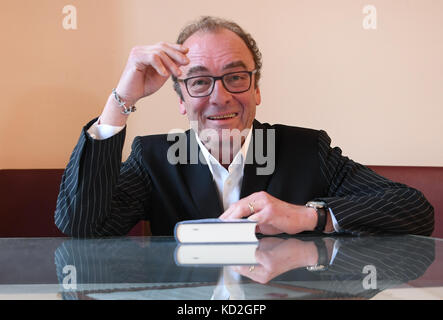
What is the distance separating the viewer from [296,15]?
6.90 ft

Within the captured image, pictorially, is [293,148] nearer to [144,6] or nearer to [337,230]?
[337,230]

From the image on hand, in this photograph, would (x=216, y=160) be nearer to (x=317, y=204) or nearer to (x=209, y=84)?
(x=209, y=84)

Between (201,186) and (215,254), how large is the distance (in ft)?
1.97

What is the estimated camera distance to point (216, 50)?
5.03ft

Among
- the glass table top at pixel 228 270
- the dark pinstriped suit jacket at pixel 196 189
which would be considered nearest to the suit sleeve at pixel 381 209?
the dark pinstriped suit jacket at pixel 196 189

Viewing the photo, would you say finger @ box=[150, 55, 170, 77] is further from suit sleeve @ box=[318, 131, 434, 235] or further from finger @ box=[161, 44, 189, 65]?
suit sleeve @ box=[318, 131, 434, 235]

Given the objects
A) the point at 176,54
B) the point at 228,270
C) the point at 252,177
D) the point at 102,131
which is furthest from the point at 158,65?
the point at 228,270

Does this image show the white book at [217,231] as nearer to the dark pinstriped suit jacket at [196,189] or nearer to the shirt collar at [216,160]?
the dark pinstriped suit jacket at [196,189]

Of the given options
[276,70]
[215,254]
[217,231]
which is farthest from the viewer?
[276,70]

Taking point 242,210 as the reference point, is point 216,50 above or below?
above

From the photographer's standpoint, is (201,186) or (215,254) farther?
(201,186)

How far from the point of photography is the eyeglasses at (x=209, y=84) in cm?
151

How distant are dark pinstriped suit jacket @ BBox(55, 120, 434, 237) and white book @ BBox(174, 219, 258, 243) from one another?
29 centimetres

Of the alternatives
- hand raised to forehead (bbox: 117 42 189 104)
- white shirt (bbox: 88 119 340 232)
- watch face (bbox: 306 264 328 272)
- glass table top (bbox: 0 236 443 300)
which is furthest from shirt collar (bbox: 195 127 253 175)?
watch face (bbox: 306 264 328 272)
